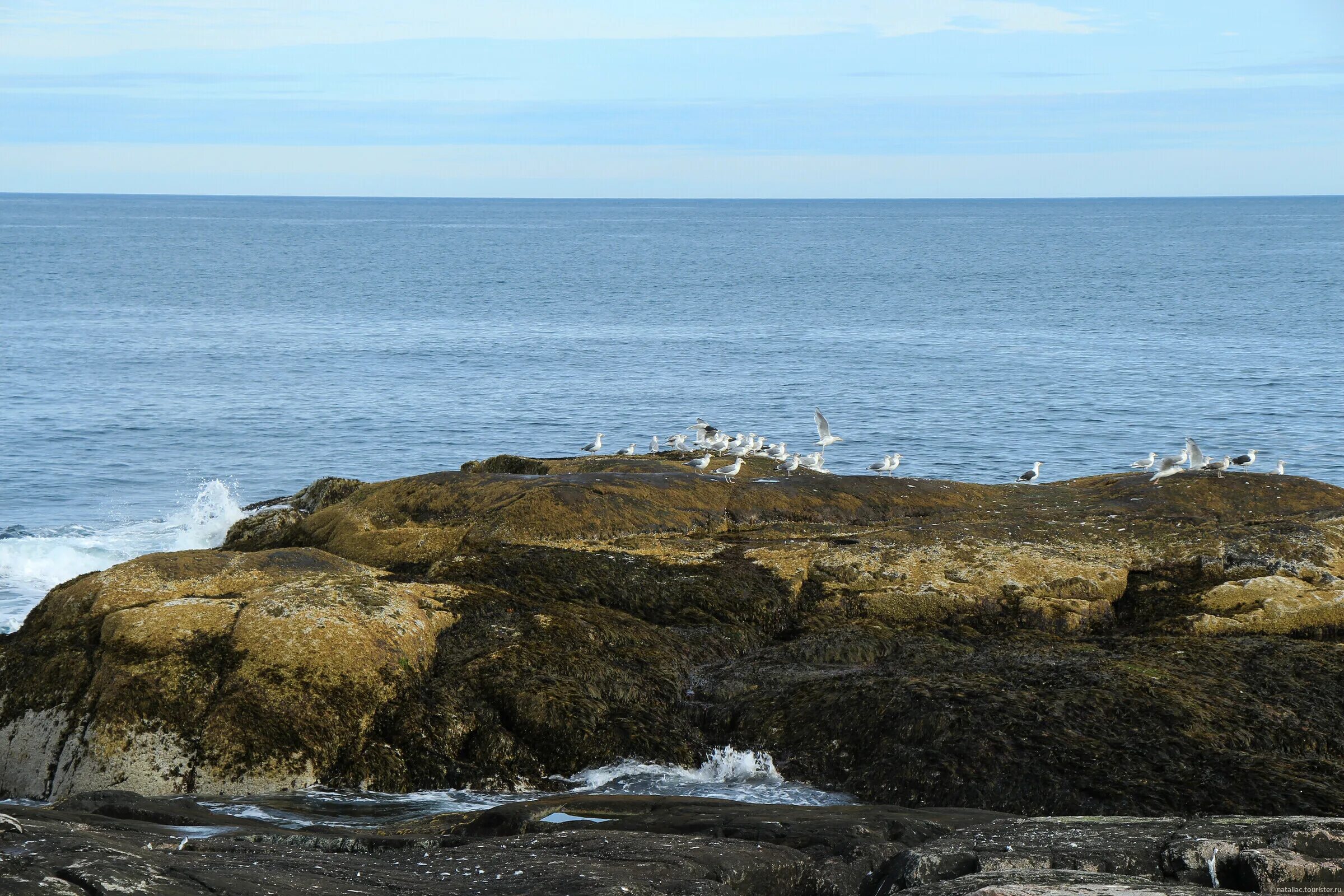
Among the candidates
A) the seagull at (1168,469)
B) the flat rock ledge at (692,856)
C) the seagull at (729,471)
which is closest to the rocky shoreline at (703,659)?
the flat rock ledge at (692,856)

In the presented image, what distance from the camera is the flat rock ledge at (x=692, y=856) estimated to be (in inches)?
312

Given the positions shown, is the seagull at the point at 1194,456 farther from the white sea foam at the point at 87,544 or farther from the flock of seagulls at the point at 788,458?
the white sea foam at the point at 87,544

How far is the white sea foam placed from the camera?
27656mm

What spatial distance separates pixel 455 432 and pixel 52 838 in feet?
135

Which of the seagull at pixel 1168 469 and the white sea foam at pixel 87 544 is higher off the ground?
the seagull at pixel 1168 469

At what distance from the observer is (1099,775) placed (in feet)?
40.7

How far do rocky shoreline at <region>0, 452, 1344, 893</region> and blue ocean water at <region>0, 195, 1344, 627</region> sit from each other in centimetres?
1279

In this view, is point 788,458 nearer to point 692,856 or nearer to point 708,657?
point 708,657

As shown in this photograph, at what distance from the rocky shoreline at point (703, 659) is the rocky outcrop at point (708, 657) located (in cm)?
4

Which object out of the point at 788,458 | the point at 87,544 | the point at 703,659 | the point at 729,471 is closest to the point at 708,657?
the point at 703,659

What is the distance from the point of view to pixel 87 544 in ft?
104

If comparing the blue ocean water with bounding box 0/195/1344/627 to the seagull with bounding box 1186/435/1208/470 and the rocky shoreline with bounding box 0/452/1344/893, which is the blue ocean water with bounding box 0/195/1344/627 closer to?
the rocky shoreline with bounding box 0/452/1344/893

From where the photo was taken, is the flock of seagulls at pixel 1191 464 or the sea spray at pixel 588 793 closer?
the sea spray at pixel 588 793

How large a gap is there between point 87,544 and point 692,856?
90.4 ft
